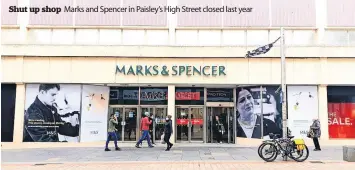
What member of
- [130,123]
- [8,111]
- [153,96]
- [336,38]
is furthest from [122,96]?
[336,38]

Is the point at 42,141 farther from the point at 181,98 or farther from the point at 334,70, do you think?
the point at 334,70

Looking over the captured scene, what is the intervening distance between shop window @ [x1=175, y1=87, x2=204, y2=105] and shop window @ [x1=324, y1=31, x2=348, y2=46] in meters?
7.28

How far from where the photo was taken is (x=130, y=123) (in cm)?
1877

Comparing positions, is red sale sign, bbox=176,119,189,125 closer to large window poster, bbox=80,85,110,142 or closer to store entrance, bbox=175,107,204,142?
store entrance, bbox=175,107,204,142

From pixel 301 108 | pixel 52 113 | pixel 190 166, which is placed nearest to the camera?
pixel 190 166

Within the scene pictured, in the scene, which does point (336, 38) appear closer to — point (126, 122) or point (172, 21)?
point (172, 21)

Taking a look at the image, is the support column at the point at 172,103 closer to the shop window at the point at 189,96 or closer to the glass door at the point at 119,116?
the shop window at the point at 189,96

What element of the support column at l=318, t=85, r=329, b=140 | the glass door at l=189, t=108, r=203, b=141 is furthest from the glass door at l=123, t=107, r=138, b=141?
the support column at l=318, t=85, r=329, b=140

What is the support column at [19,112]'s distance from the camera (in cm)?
1722

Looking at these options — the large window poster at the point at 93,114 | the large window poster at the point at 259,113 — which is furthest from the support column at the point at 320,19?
the large window poster at the point at 93,114

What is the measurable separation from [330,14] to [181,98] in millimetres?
9293

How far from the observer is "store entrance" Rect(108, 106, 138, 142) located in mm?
18672

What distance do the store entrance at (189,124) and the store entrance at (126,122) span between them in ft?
8.00

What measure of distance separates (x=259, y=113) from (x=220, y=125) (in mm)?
2419
